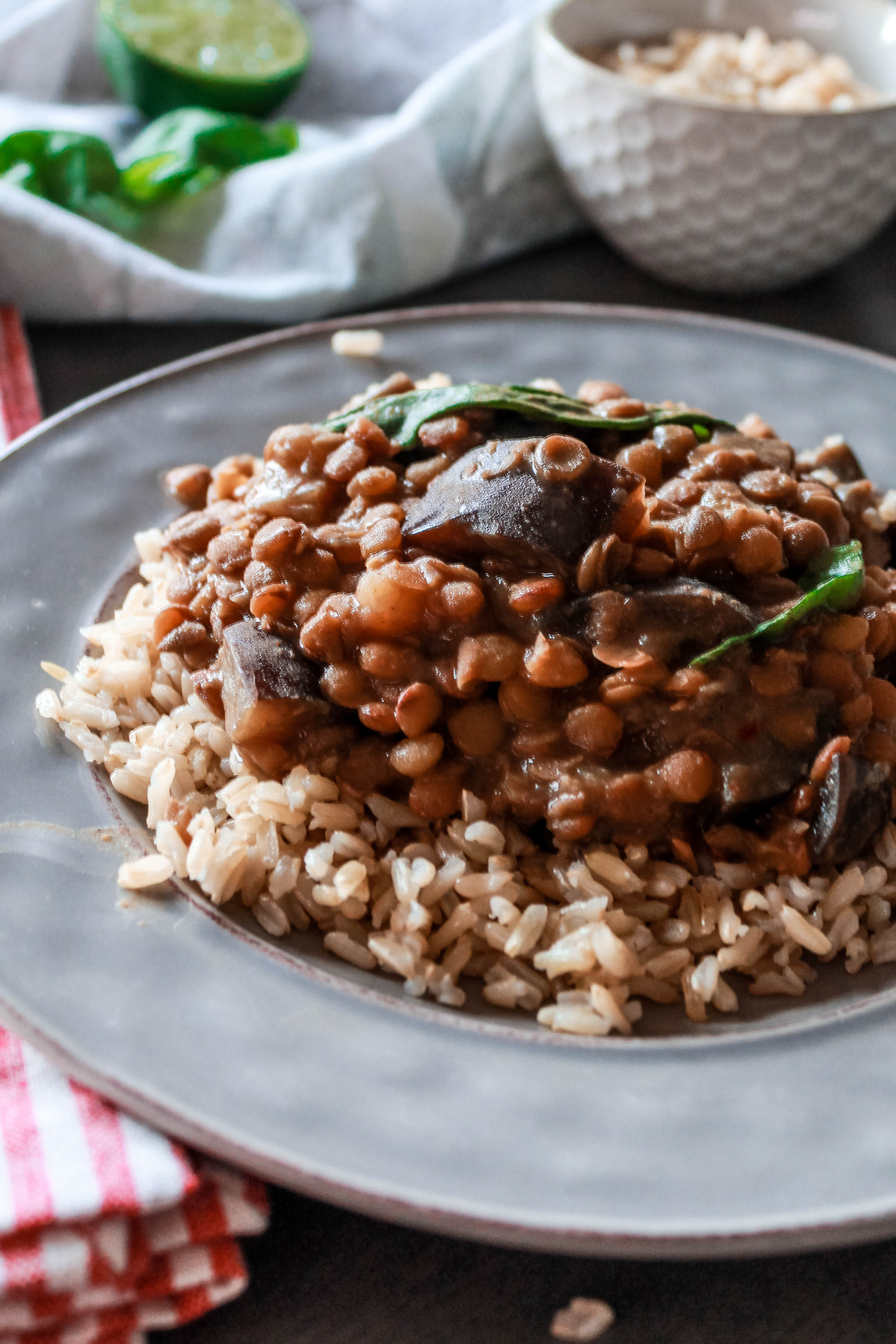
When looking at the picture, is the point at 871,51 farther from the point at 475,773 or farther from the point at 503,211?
the point at 475,773

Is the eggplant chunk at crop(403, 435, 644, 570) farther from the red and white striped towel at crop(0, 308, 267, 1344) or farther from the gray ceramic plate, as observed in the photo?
the red and white striped towel at crop(0, 308, 267, 1344)

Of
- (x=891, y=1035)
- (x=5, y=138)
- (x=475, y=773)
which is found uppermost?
(x=5, y=138)

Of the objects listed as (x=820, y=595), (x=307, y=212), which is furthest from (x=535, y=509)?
(x=307, y=212)

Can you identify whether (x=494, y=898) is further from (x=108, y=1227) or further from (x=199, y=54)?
(x=199, y=54)

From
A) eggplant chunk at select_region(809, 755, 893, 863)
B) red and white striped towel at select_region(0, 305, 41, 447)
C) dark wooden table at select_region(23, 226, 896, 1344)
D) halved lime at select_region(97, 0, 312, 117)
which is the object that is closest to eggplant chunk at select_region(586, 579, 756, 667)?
eggplant chunk at select_region(809, 755, 893, 863)

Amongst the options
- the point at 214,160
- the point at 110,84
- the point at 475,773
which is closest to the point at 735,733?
the point at 475,773

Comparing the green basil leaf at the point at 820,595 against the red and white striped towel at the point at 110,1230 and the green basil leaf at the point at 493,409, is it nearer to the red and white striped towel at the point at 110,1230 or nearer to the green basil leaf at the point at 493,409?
the green basil leaf at the point at 493,409
